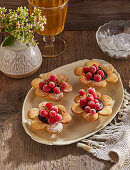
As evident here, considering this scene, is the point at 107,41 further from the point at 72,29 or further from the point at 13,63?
the point at 13,63

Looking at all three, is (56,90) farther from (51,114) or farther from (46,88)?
(51,114)

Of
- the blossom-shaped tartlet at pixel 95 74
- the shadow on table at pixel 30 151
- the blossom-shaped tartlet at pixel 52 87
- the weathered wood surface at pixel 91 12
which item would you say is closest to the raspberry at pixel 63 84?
the blossom-shaped tartlet at pixel 52 87

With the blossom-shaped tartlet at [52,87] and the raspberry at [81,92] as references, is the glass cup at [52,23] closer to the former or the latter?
the blossom-shaped tartlet at [52,87]

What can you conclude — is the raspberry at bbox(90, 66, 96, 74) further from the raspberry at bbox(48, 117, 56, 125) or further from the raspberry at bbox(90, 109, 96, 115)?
the raspberry at bbox(48, 117, 56, 125)

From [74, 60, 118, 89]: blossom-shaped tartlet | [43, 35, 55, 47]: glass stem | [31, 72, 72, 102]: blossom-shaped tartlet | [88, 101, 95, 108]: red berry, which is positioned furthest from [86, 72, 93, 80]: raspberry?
[43, 35, 55, 47]: glass stem

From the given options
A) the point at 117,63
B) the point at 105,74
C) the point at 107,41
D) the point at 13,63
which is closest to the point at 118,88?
the point at 105,74

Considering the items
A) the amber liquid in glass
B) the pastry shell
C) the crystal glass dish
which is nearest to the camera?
the pastry shell

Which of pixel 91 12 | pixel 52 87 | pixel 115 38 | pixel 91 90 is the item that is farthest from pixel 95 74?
pixel 91 12
